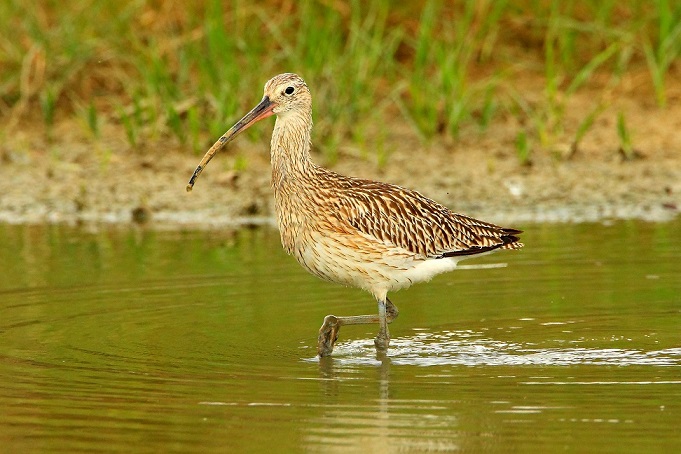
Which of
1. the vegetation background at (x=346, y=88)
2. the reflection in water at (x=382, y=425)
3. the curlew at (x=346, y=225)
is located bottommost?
the reflection in water at (x=382, y=425)

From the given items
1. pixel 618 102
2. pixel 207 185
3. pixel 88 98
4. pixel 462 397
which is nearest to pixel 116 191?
pixel 207 185

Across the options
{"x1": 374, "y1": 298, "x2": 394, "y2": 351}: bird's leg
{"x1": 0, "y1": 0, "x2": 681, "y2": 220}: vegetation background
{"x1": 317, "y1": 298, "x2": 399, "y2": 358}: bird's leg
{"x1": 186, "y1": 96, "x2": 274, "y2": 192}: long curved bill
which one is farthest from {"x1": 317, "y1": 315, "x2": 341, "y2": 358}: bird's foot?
{"x1": 0, "y1": 0, "x2": 681, "y2": 220}: vegetation background

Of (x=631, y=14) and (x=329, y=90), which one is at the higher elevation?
(x=631, y=14)

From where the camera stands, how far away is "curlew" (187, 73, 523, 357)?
8336 millimetres

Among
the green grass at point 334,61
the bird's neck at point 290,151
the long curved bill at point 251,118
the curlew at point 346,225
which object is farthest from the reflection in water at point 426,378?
the green grass at point 334,61

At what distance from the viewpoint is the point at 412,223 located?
28.7 feet

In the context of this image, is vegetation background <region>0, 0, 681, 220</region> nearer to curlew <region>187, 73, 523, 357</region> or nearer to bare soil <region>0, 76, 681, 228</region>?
bare soil <region>0, 76, 681, 228</region>

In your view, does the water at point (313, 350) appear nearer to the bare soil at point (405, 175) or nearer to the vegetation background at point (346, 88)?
the bare soil at point (405, 175)

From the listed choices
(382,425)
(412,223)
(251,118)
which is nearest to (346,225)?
(412,223)

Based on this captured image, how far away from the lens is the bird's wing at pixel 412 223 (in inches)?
335

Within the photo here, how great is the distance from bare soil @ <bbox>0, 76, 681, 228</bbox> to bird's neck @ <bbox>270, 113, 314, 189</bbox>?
12.7 ft

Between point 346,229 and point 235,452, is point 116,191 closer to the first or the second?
point 346,229

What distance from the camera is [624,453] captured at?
5.73 metres

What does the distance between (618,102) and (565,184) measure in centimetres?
194
